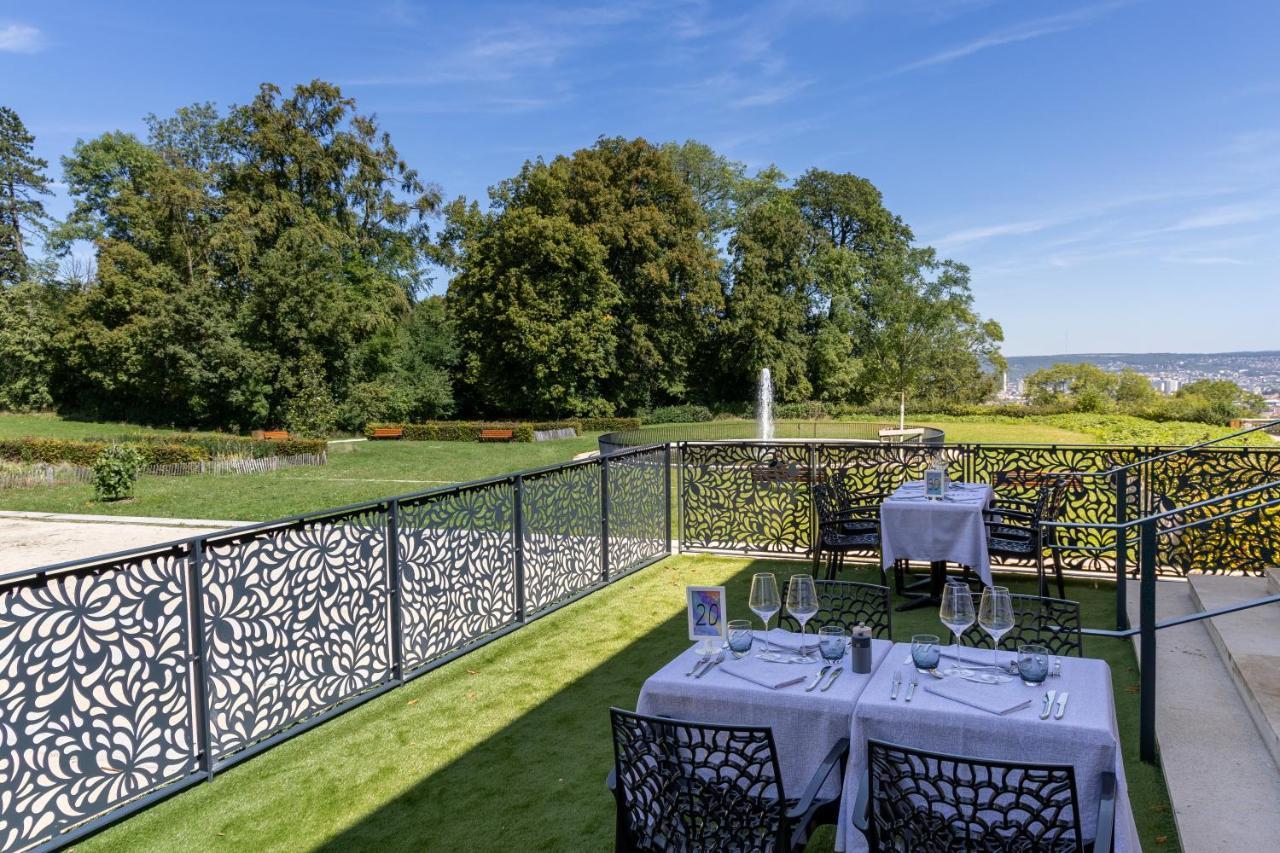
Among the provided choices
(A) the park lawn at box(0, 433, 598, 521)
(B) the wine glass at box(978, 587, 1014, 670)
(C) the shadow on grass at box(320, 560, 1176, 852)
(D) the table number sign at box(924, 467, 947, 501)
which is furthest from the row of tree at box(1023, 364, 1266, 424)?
(B) the wine glass at box(978, 587, 1014, 670)

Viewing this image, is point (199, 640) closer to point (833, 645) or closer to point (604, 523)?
point (833, 645)

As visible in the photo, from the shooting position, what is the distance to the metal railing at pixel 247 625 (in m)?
3.45

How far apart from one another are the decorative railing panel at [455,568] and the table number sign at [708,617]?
2783mm

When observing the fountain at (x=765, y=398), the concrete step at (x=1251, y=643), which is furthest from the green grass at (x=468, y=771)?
the fountain at (x=765, y=398)

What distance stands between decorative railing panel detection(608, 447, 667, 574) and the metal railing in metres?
0.60

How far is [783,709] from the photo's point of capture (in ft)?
9.19

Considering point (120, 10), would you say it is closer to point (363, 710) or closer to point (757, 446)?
point (757, 446)

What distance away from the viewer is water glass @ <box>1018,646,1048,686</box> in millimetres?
2795

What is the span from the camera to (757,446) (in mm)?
9328

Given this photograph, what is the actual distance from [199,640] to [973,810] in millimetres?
3596

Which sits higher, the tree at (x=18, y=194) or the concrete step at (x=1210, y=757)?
the tree at (x=18, y=194)

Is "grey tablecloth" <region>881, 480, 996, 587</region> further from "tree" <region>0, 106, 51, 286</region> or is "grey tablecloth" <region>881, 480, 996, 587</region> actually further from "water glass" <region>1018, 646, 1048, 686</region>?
"tree" <region>0, 106, 51, 286</region>

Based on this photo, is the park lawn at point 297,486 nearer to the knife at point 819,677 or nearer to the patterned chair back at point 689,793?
the knife at point 819,677

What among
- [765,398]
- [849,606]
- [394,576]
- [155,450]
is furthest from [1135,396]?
[394,576]
